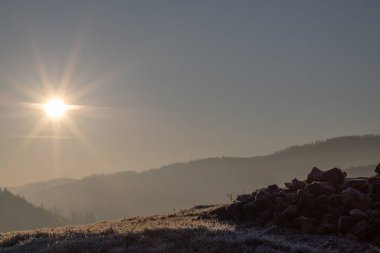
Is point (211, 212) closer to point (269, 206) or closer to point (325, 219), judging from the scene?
point (269, 206)

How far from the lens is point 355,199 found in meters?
23.8

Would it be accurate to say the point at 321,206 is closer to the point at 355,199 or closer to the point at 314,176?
the point at 355,199

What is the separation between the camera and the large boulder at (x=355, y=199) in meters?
23.7

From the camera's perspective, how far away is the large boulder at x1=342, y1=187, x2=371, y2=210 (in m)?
23.7

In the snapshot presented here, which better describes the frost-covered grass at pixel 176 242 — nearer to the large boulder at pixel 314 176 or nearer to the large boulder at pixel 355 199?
the large boulder at pixel 355 199

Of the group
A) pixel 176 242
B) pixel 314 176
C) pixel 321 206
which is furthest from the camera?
pixel 314 176

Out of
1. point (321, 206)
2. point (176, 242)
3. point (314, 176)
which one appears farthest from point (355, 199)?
point (176, 242)

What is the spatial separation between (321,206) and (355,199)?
1.76 m

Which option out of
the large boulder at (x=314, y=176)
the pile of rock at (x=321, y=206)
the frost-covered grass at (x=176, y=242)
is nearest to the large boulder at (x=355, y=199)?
the pile of rock at (x=321, y=206)

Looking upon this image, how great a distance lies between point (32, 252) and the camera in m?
16.6

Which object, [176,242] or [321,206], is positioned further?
[321,206]

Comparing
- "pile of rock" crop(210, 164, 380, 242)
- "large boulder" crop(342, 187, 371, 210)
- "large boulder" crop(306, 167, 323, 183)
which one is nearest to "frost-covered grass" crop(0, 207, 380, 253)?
"pile of rock" crop(210, 164, 380, 242)

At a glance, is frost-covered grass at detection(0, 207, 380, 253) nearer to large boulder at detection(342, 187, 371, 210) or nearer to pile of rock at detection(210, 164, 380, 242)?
pile of rock at detection(210, 164, 380, 242)

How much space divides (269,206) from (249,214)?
47.5 inches
